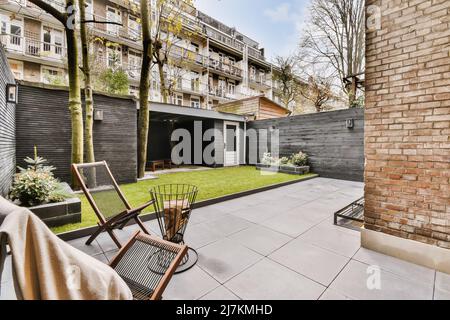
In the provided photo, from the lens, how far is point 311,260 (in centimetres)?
238

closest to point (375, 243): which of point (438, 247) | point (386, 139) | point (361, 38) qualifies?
point (438, 247)

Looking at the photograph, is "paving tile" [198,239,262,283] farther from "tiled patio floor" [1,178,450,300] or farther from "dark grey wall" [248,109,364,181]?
"dark grey wall" [248,109,364,181]

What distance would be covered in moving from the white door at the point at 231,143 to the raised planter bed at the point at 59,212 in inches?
328

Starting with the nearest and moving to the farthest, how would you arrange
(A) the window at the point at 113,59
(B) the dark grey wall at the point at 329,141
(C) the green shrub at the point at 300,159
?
1. (B) the dark grey wall at the point at 329,141
2. (C) the green shrub at the point at 300,159
3. (A) the window at the point at 113,59

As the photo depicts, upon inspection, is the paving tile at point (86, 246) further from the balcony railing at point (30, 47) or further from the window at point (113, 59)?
the balcony railing at point (30, 47)

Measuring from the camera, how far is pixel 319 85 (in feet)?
44.5

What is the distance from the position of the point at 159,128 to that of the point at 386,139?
460 inches

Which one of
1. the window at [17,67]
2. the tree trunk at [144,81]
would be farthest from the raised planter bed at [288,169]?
the window at [17,67]

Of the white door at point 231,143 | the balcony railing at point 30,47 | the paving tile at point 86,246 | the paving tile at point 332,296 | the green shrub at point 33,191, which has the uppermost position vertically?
the balcony railing at point 30,47

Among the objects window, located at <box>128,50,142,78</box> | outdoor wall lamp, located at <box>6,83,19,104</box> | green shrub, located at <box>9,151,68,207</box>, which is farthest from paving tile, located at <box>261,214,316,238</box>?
window, located at <box>128,50,142,78</box>

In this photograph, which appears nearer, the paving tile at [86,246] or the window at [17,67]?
the paving tile at [86,246]

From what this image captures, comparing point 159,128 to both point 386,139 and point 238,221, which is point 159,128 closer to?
point 238,221

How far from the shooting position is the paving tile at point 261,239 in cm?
267

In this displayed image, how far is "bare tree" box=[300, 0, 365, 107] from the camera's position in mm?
11156
